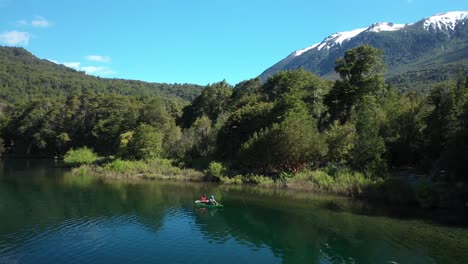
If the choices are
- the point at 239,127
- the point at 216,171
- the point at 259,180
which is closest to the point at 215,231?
the point at 259,180

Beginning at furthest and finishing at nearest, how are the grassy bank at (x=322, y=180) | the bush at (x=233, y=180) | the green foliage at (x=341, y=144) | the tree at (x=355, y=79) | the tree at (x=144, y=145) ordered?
1. the tree at (x=144, y=145)
2. the tree at (x=355, y=79)
3. the bush at (x=233, y=180)
4. the green foliage at (x=341, y=144)
5. the grassy bank at (x=322, y=180)

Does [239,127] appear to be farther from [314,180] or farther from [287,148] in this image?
[314,180]

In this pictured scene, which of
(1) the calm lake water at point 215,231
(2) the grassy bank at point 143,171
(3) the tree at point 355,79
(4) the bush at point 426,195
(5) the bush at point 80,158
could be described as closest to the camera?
(1) the calm lake water at point 215,231

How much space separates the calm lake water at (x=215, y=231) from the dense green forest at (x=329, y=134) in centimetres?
684

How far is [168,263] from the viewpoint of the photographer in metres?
25.0

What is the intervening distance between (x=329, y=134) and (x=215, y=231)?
2920cm

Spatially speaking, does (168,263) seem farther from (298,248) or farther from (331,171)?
(331,171)

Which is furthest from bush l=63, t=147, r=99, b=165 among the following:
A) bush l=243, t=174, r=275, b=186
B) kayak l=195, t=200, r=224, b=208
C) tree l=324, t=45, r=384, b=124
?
tree l=324, t=45, r=384, b=124

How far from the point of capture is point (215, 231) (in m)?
33.2

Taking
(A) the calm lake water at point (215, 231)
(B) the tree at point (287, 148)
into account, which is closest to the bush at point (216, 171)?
(B) the tree at point (287, 148)

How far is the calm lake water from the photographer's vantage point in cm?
2647

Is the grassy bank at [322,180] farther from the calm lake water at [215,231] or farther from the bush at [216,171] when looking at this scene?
the calm lake water at [215,231]

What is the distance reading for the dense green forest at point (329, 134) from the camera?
43188 mm

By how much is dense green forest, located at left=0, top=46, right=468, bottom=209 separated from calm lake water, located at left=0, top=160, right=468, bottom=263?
6838mm
